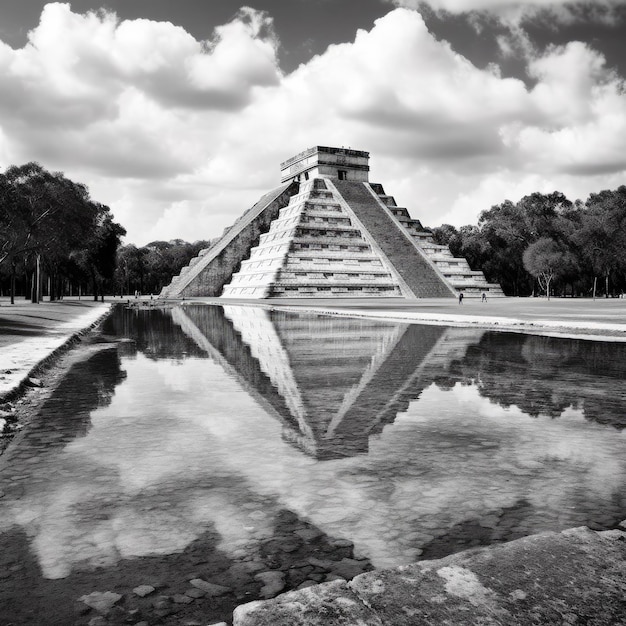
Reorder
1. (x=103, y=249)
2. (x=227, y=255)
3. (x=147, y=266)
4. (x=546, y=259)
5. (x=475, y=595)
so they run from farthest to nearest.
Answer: (x=147, y=266), (x=227, y=255), (x=546, y=259), (x=103, y=249), (x=475, y=595)

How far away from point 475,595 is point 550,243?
6450cm

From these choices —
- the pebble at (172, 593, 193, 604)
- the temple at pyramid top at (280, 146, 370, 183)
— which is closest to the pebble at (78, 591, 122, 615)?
the pebble at (172, 593, 193, 604)

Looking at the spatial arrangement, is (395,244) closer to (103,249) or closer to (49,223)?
(103,249)

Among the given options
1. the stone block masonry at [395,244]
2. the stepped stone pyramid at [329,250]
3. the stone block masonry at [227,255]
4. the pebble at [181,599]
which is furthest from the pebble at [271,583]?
the stone block masonry at [227,255]

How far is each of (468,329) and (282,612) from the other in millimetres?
17295

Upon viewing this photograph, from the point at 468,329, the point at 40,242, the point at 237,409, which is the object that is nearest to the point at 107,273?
the point at 40,242


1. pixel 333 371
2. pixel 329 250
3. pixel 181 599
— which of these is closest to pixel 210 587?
pixel 181 599

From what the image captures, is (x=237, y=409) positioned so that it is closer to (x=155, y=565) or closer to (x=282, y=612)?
(x=155, y=565)

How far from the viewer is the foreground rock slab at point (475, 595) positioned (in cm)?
200

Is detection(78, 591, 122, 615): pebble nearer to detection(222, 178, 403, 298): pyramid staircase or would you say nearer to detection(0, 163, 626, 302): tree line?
detection(0, 163, 626, 302): tree line

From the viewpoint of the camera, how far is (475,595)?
2137mm

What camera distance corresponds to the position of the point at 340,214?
60250mm

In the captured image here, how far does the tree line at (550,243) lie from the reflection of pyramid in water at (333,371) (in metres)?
49.5

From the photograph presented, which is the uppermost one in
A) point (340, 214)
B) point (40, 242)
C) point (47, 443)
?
point (340, 214)
